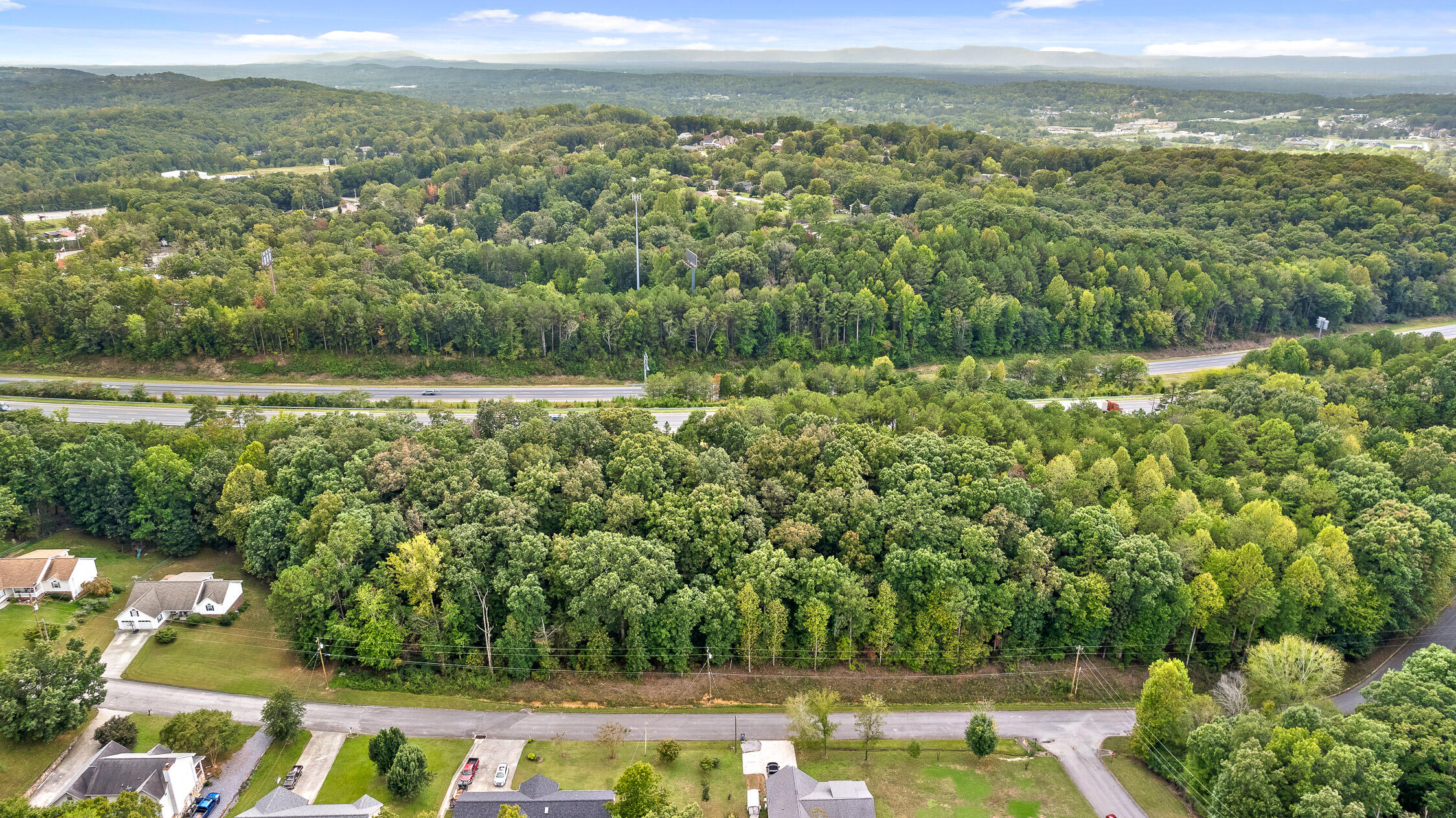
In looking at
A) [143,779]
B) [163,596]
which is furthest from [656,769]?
[163,596]

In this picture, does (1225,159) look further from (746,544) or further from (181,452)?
(181,452)

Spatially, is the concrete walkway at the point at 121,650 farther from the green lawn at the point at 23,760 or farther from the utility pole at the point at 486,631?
the utility pole at the point at 486,631

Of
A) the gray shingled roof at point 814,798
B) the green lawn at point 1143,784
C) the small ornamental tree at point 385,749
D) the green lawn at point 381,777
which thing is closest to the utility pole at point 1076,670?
the green lawn at point 1143,784

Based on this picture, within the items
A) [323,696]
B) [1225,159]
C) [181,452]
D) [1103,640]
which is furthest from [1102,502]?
[1225,159]

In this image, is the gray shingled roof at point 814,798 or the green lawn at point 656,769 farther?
the green lawn at point 656,769

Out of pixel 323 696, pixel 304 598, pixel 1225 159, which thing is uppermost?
pixel 1225 159

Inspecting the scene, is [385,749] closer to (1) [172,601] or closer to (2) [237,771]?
(2) [237,771]
